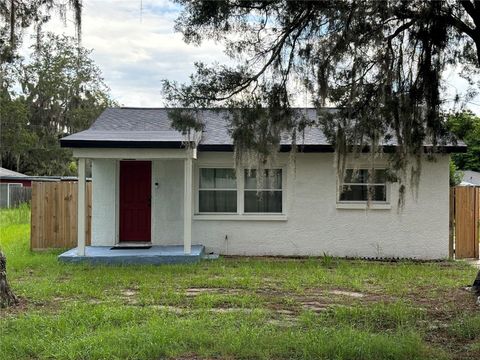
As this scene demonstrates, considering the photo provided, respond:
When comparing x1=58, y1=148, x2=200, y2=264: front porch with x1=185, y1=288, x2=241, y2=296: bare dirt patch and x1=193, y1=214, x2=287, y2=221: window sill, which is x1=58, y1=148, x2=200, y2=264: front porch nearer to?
x1=193, y1=214, x2=287, y2=221: window sill

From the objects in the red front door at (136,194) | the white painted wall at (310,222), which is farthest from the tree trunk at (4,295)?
the red front door at (136,194)

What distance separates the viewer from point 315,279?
8836 millimetres

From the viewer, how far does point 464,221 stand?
12.3m

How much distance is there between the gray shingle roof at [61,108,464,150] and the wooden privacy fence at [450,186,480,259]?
3523 millimetres

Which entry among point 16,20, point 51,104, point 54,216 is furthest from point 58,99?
point 16,20

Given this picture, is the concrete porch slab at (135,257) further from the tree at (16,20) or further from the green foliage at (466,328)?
the green foliage at (466,328)

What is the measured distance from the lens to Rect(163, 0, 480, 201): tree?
5.81m

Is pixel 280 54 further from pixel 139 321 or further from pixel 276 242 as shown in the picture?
pixel 276 242

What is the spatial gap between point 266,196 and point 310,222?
1.23 metres

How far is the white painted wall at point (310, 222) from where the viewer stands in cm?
1221

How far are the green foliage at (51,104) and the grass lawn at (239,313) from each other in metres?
27.3

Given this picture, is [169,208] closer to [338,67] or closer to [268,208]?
[268,208]

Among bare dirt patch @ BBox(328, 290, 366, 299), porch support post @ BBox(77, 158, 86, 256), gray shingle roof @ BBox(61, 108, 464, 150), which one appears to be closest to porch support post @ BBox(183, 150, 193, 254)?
gray shingle roof @ BBox(61, 108, 464, 150)

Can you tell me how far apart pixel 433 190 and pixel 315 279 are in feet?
16.2
